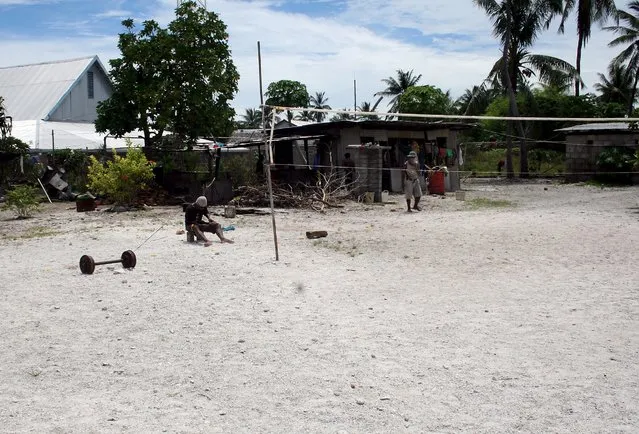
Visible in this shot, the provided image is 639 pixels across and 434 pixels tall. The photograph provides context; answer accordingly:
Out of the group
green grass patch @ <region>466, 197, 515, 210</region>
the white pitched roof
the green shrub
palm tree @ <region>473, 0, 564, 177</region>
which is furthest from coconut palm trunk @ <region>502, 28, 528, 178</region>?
the white pitched roof

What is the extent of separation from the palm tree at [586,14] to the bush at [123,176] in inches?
1087

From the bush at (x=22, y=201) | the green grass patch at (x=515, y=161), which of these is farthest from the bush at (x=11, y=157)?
the green grass patch at (x=515, y=161)

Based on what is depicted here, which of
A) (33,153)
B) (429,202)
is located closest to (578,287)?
(429,202)

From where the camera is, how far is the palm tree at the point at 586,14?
38031mm

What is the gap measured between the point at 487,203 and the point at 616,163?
11175mm

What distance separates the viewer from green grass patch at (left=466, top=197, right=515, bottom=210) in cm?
1933

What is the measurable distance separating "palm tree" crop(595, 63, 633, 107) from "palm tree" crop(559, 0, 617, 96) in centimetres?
359

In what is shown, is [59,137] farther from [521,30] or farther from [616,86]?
[616,86]

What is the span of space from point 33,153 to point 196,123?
11127 mm

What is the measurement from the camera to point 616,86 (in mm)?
46750

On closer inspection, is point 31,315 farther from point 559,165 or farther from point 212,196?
point 559,165

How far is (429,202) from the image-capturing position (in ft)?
67.0

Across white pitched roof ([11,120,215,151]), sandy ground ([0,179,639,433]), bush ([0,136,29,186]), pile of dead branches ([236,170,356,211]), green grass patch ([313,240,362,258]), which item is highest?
white pitched roof ([11,120,215,151])

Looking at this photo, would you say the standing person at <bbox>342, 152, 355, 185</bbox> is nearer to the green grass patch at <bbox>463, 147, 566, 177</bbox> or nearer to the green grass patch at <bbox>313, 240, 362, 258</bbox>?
the green grass patch at <bbox>313, 240, 362, 258</bbox>
